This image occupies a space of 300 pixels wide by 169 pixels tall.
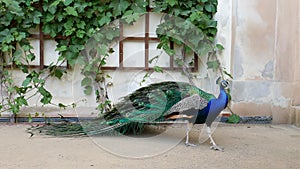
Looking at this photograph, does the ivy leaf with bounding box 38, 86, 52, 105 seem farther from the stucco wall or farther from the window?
the window

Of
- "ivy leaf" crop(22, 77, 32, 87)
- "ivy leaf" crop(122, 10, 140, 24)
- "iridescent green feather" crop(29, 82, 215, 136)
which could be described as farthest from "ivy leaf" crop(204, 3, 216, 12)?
"ivy leaf" crop(22, 77, 32, 87)

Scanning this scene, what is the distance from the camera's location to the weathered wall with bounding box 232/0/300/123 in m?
3.72

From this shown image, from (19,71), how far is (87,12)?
39.8 inches

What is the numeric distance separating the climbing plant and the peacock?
0.72 meters

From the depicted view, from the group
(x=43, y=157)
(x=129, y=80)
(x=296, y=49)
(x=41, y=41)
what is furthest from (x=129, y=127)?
(x=296, y=49)

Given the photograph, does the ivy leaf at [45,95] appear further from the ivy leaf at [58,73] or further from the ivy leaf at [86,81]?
the ivy leaf at [86,81]

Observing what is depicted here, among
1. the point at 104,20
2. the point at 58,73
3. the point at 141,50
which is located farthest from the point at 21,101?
the point at 141,50

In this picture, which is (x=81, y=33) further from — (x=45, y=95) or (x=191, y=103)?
(x=191, y=103)

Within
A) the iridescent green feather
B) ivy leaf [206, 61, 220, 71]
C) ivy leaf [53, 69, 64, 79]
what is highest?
ivy leaf [206, 61, 220, 71]

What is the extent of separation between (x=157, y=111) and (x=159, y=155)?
0.39 metres

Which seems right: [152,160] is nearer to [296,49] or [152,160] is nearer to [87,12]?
[87,12]

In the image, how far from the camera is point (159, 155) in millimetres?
2479

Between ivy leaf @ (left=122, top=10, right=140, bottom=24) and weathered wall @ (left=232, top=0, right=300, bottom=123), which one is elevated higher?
ivy leaf @ (left=122, top=10, right=140, bottom=24)

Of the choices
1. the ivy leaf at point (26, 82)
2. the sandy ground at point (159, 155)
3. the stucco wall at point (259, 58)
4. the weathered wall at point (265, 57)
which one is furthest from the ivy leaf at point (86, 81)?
the weathered wall at point (265, 57)
